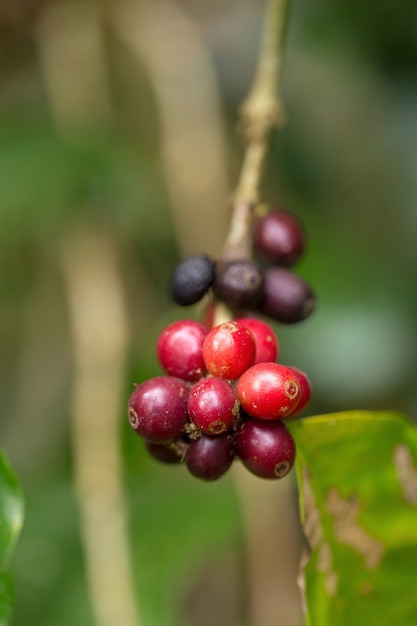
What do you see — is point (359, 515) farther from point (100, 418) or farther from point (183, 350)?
point (100, 418)

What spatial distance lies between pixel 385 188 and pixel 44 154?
883 millimetres

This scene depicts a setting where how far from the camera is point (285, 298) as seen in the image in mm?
887

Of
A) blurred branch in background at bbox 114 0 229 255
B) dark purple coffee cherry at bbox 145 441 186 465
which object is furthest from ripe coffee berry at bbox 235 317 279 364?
blurred branch in background at bbox 114 0 229 255

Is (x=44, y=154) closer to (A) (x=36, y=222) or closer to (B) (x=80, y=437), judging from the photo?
(A) (x=36, y=222)

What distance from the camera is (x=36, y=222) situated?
1797 millimetres

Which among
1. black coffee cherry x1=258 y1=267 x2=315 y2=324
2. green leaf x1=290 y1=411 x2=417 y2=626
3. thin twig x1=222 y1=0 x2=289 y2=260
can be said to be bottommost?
green leaf x1=290 y1=411 x2=417 y2=626

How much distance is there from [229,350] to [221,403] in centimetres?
5

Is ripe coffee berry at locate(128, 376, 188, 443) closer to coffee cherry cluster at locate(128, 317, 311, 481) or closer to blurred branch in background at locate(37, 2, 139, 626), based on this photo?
coffee cherry cluster at locate(128, 317, 311, 481)

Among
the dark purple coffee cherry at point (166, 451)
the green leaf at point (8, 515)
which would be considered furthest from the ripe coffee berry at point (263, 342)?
the green leaf at point (8, 515)

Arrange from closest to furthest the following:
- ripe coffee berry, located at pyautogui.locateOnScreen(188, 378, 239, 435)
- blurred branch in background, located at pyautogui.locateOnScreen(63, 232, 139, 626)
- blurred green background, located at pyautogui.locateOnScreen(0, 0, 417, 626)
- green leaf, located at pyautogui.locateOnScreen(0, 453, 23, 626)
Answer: ripe coffee berry, located at pyautogui.locateOnScreen(188, 378, 239, 435), green leaf, located at pyautogui.locateOnScreen(0, 453, 23, 626), blurred branch in background, located at pyautogui.locateOnScreen(63, 232, 139, 626), blurred green background, located at pyautogui.locateOnScreen(0, 0, 417, 626)

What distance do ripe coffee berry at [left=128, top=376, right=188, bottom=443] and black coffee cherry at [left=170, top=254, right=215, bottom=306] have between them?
14 centimetres

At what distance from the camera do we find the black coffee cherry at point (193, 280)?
2.79 ft

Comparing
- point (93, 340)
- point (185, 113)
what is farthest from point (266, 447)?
point (185, 113)

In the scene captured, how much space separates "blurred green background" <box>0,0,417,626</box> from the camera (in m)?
1.53
